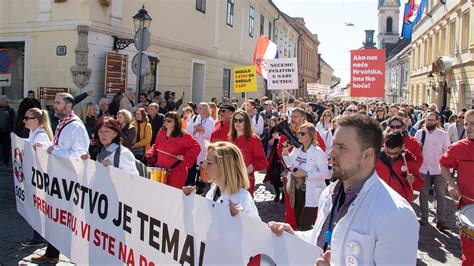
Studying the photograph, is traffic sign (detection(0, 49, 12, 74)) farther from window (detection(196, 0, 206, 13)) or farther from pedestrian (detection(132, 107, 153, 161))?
window (detection(196, 0, 206, 13))

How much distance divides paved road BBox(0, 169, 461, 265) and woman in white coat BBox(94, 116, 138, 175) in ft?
4.53

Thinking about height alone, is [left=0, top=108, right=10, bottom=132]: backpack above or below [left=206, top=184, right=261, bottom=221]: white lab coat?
above

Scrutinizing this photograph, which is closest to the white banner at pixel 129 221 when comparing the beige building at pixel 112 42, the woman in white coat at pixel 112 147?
the woman in white coat at pixel 112 147

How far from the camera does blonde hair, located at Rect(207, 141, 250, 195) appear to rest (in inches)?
137

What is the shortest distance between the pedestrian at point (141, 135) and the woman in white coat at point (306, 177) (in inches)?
129

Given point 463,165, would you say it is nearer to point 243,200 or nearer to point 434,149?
point 243,200

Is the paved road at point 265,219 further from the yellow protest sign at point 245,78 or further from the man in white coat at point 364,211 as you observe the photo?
the yellow protest sign at point 245,78

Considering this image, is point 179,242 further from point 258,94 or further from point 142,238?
point 258,94

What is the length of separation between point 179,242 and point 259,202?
5.49m

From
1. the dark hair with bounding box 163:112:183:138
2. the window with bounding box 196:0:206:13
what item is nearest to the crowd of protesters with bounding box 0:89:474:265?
the dark hair with bounding box 163:112:183:138

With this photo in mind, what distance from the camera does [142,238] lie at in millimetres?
3604

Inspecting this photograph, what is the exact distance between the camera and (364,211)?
2.03 metres

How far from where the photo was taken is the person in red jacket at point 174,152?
6.44 meters

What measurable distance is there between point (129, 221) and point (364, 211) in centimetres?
231
